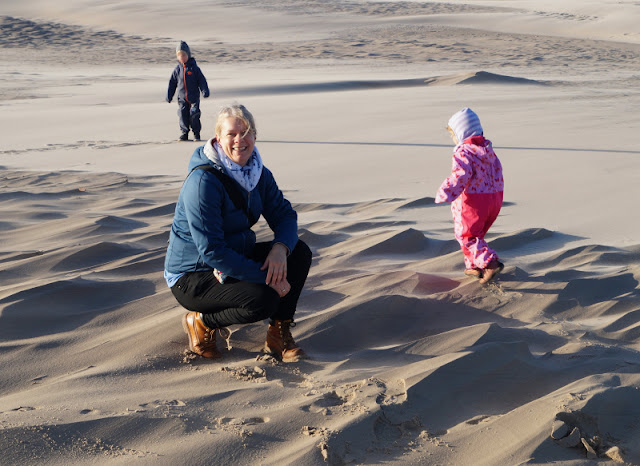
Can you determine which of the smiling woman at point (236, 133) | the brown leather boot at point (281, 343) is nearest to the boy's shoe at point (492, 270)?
the brown leather boot at point (281, 343)

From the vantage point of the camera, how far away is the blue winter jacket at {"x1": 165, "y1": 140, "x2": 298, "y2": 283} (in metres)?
3.39

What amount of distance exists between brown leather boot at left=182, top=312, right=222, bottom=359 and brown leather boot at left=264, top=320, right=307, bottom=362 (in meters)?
0.24

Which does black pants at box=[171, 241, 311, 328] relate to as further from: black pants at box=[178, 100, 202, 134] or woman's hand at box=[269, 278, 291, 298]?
black pants at box=[178, 100, 202, 134]

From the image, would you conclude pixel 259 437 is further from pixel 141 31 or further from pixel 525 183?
pixel 141 31

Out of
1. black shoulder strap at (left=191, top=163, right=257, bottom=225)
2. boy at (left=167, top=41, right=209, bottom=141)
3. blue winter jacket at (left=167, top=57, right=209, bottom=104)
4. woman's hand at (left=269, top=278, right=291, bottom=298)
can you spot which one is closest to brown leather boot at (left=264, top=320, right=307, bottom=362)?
woman's hand at (left=269, top=278, right=291, bottom=298)

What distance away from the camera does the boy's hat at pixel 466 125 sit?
15.3ft

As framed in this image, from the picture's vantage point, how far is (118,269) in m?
4.72

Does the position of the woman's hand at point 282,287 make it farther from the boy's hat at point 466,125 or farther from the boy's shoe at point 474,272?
the boy's hat at point 466,125

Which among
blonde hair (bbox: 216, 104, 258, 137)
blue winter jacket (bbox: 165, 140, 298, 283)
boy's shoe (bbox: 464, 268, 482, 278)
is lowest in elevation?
boy's shoe (bbox: 464, 268, 482, 278)

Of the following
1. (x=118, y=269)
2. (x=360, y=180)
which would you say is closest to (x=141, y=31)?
(x=360, y=180)

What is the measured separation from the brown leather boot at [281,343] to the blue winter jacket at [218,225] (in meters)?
0.23

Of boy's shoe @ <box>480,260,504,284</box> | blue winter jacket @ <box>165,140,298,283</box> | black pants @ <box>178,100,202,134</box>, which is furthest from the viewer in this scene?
black pants @ <box>178,100,202,134</box>

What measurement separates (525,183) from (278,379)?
465 centimetres

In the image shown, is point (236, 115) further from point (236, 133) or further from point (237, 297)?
point (237, 297)
